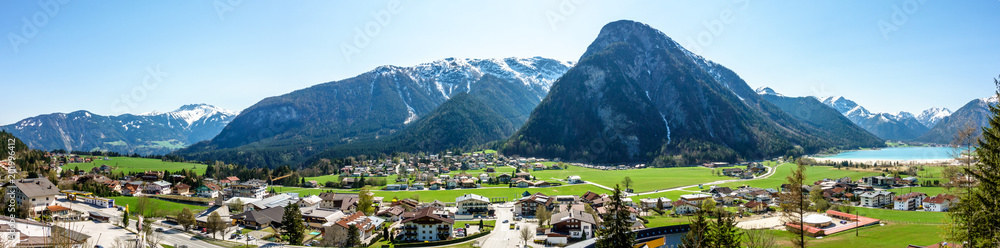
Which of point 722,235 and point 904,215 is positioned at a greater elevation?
point 722,235

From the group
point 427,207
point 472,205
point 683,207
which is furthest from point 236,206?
point 683,207

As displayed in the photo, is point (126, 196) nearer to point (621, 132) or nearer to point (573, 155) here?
point (573, 155)

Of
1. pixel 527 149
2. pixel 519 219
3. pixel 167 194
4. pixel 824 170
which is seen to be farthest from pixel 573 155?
pixel 167 194

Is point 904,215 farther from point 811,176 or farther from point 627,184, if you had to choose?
point 811,176

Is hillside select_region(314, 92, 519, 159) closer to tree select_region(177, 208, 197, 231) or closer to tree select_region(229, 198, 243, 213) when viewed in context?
tree select_region(229, 198, 243, 213)

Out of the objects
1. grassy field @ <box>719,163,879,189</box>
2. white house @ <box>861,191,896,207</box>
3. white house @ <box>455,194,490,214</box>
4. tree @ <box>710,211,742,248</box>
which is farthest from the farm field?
tree @ <box>710,211,742,248</box>
